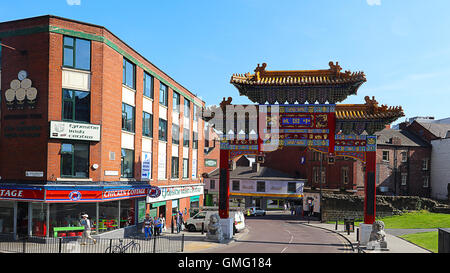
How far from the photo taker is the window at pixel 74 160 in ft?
70.2

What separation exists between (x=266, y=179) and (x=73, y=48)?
40401 millimetres

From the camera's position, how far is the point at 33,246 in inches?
783

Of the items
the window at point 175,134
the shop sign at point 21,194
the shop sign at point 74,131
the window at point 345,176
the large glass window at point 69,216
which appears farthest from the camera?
the window at point 345,176

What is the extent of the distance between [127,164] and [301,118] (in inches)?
509

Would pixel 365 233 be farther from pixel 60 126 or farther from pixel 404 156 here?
pixel 404 156

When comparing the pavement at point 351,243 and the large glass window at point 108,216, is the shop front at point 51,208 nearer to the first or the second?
the large glass window at point 108,216

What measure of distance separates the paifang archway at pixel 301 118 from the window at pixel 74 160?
27.2 feet

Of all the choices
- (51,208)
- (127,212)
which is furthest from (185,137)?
(51,208)

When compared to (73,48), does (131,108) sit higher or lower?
lower

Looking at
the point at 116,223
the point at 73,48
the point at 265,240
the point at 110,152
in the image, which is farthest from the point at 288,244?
the point at 73,48

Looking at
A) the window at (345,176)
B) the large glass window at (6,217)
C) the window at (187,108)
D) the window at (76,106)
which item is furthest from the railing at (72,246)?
the window at (345,176)

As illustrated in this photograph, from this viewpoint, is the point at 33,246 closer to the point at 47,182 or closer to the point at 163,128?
the point at 47,182

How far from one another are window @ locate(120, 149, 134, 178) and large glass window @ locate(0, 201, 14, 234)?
704 cm

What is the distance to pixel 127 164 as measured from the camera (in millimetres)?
25688
